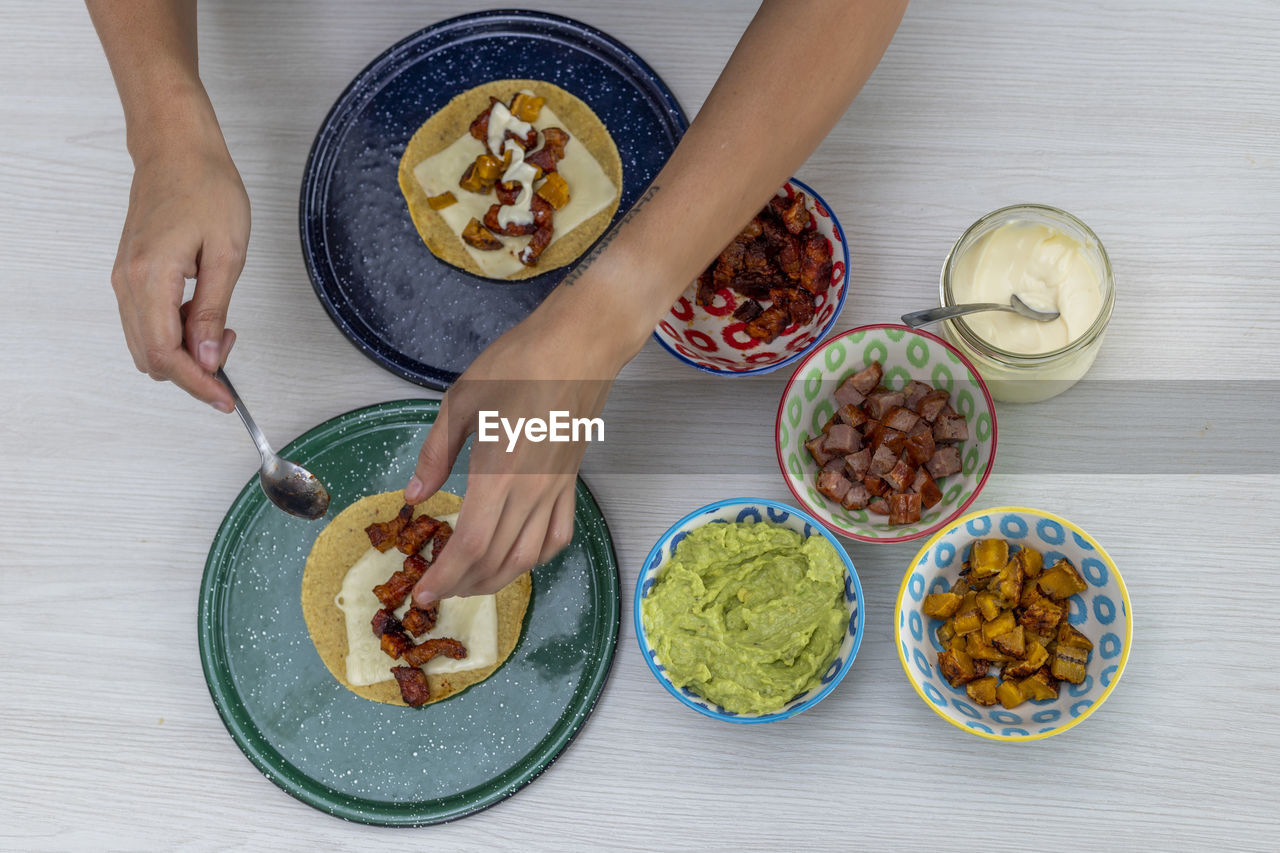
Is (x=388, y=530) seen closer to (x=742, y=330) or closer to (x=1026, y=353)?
(x=742, y=330)

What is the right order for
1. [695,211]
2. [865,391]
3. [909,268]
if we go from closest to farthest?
1. [695,211]
2. [865,391]
3. [909,268]

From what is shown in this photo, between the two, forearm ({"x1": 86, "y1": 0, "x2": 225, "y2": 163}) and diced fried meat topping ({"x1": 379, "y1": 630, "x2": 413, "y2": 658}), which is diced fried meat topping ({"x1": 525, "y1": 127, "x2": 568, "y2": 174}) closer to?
forearm ({"x1": 86, "y1": 0, "x2": 225, "y2": 163})

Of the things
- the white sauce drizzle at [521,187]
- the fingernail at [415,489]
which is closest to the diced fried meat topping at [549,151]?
the white sauce drizzle at [521,187]

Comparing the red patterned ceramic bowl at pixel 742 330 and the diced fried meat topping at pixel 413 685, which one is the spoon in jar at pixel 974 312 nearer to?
the red patterned ceramic bowl at pixel 742 330

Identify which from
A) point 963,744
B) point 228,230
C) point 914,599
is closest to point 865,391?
point 914,599

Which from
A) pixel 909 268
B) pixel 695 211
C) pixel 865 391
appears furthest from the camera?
pixel 909 268

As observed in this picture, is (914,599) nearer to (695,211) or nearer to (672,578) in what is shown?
(672,578)

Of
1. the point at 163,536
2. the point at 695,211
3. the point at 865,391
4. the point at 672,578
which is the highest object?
the point at 695,211
